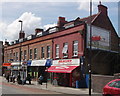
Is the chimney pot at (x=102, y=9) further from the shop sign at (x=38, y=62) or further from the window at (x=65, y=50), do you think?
the shop sign at (x=38, y=62)

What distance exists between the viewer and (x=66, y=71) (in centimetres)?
2673

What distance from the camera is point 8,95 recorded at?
17.0 m

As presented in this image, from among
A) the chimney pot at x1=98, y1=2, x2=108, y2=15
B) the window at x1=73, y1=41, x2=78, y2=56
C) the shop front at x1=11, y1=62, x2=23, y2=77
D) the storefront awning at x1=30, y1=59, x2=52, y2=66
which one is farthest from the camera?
the shop front at x1=11, y1=62, x2=23, y2=77

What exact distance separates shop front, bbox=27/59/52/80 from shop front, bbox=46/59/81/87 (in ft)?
7.54

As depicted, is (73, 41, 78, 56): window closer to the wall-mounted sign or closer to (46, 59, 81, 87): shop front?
(46, 59, 81, 87): shop front

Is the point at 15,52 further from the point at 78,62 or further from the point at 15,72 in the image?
the point at 78,62

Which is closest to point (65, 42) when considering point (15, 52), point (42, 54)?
point (42, 54)

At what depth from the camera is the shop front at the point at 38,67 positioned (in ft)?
110

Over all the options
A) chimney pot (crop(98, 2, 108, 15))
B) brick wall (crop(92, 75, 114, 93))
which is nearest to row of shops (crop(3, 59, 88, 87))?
brick wall (crop(92, 75, 114, 93))

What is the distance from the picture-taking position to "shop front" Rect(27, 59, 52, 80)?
110ft

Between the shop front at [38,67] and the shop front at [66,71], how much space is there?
2.30 meters

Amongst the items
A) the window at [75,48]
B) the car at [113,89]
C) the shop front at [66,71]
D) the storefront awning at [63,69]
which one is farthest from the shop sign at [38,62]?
the car at [113,89]

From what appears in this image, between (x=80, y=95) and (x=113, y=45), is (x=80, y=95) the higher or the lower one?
the lower one

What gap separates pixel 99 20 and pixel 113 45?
458 cm
